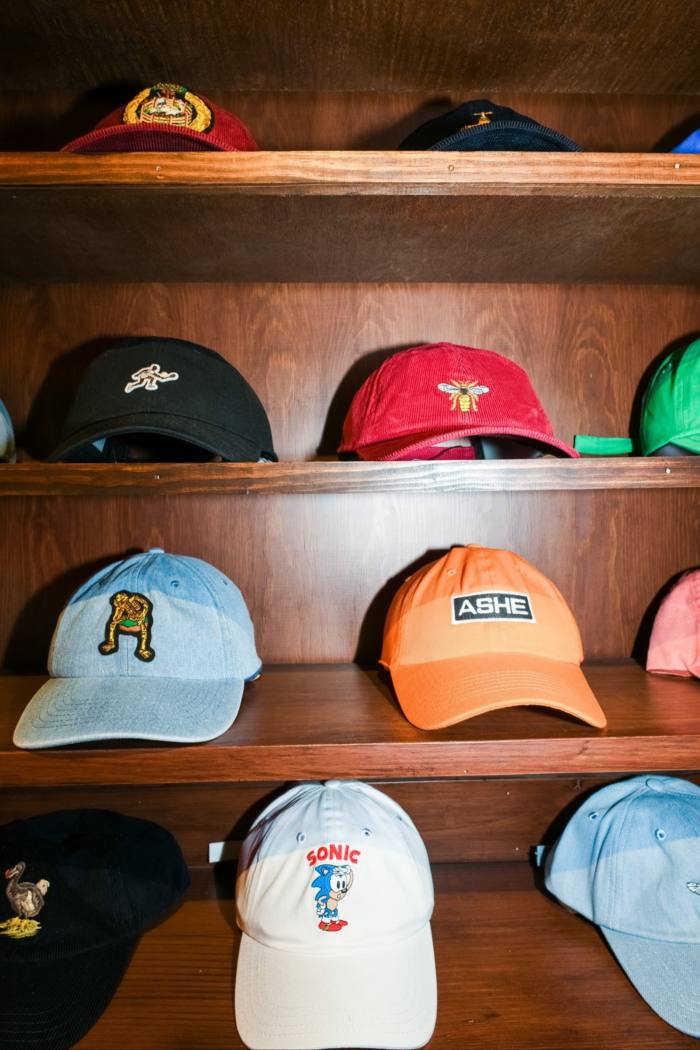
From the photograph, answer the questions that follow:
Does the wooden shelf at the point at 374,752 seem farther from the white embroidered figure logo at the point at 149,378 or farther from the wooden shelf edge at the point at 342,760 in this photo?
the white embroidered figure logo at the point at 149,378

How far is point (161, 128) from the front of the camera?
0.83 metres

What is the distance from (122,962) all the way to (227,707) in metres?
0.43

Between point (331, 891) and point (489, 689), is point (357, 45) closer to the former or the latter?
point (489, 689)

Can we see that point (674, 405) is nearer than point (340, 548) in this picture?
Yes

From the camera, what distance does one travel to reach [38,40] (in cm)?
99

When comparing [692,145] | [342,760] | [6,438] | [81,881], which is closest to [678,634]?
[342,760]

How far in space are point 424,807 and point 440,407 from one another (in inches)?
27.9

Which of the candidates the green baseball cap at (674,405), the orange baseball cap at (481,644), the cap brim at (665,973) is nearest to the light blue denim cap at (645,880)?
the cap brim at (665,973)

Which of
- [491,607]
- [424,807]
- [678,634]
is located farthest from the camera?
[424,807]

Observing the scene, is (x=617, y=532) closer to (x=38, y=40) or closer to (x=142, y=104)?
(x=142, y=104)

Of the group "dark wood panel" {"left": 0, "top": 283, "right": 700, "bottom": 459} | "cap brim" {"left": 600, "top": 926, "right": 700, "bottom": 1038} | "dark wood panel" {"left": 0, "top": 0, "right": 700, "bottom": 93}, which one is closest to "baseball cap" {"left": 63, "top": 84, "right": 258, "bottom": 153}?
"dark wood panel" {"left": 0, "top": 0, "right": 700, "bottom": 93}

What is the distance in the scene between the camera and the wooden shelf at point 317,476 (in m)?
0.85

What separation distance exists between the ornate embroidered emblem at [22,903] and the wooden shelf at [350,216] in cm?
87

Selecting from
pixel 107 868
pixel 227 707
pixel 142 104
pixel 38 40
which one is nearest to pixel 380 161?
pixel 142 104
